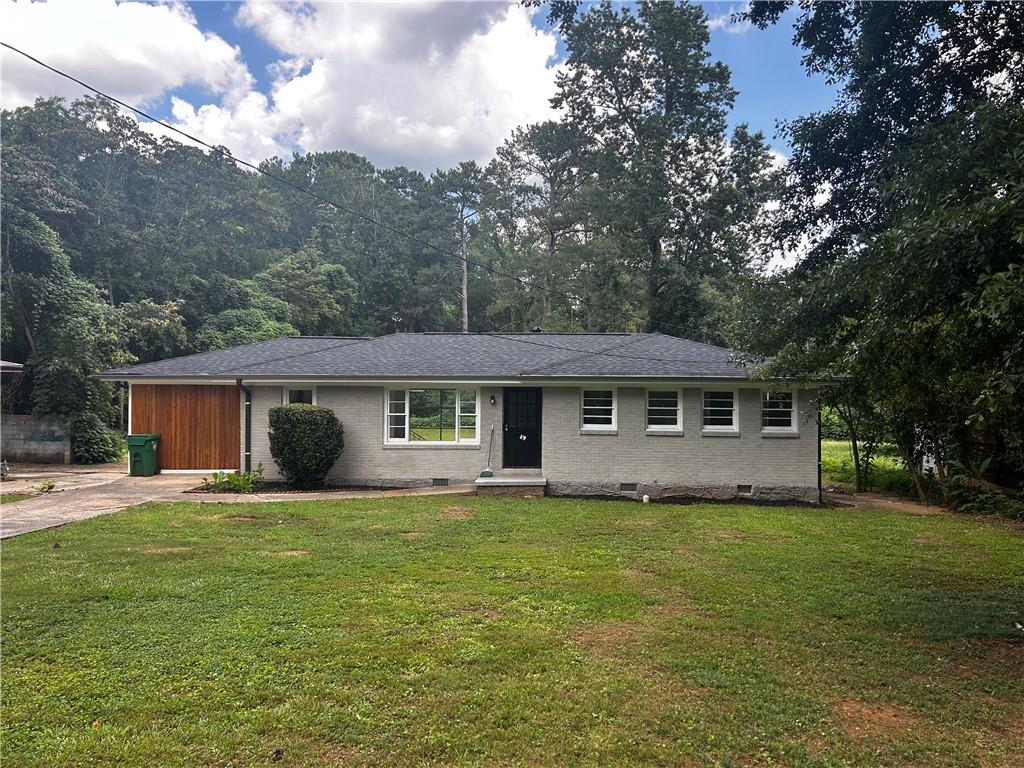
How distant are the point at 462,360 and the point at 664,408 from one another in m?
5.03

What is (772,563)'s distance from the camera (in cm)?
701

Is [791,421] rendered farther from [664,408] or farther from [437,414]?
[437,414]

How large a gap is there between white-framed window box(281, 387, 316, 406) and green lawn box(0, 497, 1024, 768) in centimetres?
586

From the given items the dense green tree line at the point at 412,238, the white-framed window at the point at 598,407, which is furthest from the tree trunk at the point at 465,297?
the white-framed window at the point at 598,407

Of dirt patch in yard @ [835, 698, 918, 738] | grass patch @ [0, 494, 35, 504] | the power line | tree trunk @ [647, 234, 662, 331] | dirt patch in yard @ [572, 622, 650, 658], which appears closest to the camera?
dirt patch in yard @ [835, 698, 918, 738]

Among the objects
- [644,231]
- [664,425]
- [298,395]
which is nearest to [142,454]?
[298,395]

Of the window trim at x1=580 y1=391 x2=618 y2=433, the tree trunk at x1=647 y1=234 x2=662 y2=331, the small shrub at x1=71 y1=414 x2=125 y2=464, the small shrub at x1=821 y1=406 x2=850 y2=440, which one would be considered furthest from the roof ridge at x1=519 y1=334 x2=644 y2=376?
the small shrub at x1=71 y1=414 x2=125 y2=464

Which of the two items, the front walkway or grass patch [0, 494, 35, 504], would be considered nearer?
grass patch [0, 494, 35, 504]

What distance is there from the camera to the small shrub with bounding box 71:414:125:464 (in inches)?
667

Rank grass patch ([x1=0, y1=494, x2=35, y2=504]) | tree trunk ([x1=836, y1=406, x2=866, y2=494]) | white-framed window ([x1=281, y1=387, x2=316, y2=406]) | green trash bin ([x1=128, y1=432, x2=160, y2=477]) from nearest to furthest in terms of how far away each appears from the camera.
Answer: grass patch ([x1=0, y1=494, x2=35, y2=504]) < tree trunk ([x1=836, y1=406, x2=866, y2=494]) < white-framed window ([x1=281, y1=387, x2=316, y2=406]) < green trash bin ([x1=128, y1=432, x2=160, y2=477])

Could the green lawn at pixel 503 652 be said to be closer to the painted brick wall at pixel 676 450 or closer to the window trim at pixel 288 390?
the painted brick wall at pixel 676 450

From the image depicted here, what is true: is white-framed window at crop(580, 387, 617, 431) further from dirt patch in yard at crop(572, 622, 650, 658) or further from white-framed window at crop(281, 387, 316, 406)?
dirt patch in yard at crop(572, 622, 650, 658)

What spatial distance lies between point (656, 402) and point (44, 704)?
11050 mm

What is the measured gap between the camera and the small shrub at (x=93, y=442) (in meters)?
17.0
